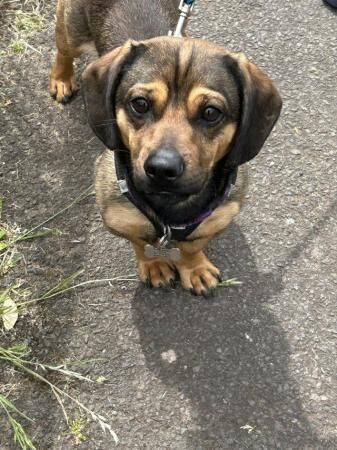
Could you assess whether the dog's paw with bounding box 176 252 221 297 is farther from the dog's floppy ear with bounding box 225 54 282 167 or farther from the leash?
the dog's floppy ear with bounding box 225 54 282 167

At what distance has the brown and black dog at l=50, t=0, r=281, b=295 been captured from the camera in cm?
252

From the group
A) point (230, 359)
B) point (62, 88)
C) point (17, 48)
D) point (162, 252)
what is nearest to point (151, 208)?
point (162, 252)

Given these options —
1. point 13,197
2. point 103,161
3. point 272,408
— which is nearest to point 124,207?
point 103,161

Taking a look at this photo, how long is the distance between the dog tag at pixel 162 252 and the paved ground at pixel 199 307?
34 centimetres

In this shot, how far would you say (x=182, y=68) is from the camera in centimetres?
258

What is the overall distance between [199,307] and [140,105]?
1.37 metres

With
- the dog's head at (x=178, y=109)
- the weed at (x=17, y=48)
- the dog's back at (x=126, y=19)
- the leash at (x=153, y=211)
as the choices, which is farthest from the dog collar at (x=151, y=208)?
the weed at (x=17, y=48)

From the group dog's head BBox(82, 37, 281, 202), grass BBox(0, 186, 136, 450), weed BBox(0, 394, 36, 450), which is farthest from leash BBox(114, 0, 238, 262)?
weed BBox(0, 394, 36, 450)

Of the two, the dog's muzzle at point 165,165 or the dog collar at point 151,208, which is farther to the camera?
the dog collar at point 151,208

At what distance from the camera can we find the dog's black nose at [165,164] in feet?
7.86

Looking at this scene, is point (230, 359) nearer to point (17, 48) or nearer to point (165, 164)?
point (165, 164)

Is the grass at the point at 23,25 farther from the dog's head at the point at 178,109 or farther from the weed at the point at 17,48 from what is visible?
the dog's head at the point at 178,109

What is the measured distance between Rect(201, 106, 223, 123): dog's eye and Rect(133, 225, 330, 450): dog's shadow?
4.18 ft

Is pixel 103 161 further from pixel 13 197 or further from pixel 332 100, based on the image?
pixel 332 100
